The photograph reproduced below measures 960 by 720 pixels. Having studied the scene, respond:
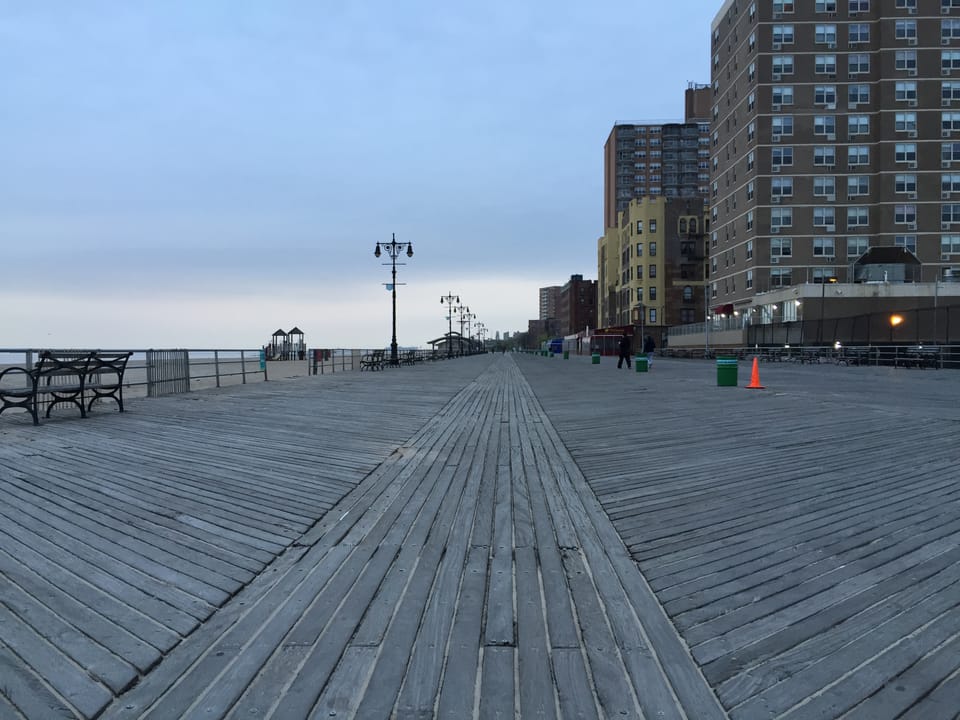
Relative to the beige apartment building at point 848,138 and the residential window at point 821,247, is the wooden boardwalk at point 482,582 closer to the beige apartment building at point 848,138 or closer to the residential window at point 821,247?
the beige apartment building at point 848,138

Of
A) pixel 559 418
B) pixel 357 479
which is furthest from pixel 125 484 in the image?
pixel 559 418

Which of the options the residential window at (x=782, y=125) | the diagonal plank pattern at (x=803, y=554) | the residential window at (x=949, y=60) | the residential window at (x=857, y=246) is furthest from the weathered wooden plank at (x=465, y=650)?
the residential window at (x=949, y=60)

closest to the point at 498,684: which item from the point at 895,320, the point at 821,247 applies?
the point at 895,320

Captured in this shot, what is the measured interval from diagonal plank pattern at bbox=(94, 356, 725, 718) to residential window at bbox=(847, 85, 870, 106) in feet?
241

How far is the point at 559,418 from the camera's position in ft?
39.3

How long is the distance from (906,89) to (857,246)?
15420 millimetres

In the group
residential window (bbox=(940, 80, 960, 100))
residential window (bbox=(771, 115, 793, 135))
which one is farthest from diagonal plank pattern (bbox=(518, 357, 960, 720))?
residential window (bbox=(940, 80, 960, 100))

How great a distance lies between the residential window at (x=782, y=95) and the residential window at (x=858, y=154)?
7.59 m

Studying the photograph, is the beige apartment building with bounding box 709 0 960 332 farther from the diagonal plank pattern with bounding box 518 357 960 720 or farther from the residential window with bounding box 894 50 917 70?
the diagonal plank pattern with bounding box 518 357 960 720

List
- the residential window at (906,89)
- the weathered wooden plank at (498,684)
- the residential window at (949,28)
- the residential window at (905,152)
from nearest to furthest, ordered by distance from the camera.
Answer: the weathered wooden plank at (498,684), the residential window at (949,28), the residential window at (906,89), the residential window at (905,152)

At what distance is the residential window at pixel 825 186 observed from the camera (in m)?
64.0

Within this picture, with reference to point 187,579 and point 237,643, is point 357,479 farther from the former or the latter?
point 237,643

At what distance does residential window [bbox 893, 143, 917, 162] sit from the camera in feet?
206

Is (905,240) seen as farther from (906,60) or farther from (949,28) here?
(949,28)
